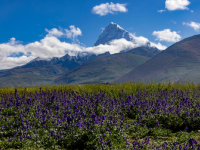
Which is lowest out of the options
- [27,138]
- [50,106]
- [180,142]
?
[180,142]

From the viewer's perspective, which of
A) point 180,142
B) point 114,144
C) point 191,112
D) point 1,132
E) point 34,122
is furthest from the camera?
point 191,112

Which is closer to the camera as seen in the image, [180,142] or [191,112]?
[180,142]

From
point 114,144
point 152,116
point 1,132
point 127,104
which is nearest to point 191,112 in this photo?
point 152,116

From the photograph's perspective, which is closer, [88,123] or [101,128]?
[101,128]

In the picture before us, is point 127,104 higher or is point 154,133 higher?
point 127,104

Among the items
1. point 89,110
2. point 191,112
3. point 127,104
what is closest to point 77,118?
point 89,110

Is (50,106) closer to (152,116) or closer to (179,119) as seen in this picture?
(152,116)

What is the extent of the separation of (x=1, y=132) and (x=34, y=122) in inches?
36.9

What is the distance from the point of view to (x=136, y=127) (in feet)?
20.6

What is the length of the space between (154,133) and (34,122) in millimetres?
3605

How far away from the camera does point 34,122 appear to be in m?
6.47

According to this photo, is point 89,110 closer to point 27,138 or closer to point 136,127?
point 136,127

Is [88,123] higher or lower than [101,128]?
higher

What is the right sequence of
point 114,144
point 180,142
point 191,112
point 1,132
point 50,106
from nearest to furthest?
point 114,144, point 180,142, point 1,132, point 191,112, point 50,106
